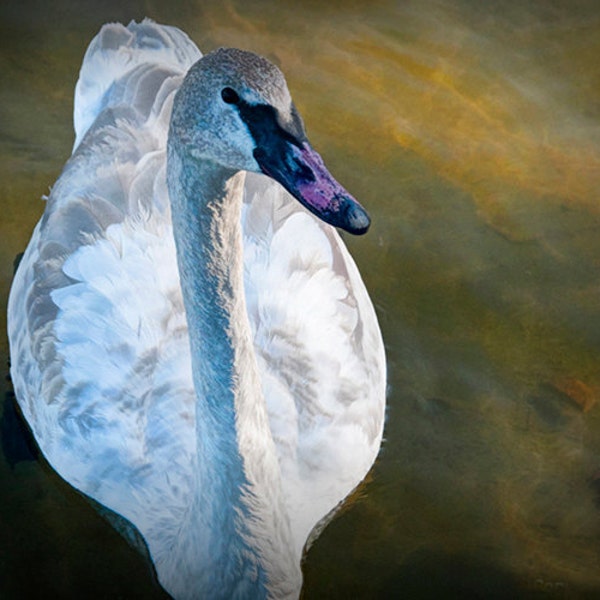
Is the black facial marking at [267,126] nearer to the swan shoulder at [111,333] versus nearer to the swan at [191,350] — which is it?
the swan at [191,350]

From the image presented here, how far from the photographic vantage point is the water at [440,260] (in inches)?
136

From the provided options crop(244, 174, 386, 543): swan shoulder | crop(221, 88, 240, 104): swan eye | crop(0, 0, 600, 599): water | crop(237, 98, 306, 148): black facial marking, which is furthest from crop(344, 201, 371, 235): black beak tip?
crop(0, 0, 600, 599): water

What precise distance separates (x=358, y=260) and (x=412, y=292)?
0.83 feet

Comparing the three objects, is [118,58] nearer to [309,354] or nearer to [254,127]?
[309,354]

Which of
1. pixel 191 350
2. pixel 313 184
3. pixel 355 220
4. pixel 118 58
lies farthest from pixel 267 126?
pixel 118 58

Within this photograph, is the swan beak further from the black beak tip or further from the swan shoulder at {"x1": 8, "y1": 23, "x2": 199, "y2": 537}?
the swan shoulder at {"x1": 8, "y1": 23, "x2": 199, "y2": 537}

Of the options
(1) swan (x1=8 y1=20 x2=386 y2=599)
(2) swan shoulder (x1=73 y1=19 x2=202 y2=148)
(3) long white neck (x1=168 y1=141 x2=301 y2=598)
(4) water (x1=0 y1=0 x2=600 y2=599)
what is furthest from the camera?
(2) swan shoulder (x1=73 y1=19 x2=202 y2=148)

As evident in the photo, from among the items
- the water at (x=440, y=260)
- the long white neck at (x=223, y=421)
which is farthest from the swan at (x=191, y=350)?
the water at (x=440, y=260)

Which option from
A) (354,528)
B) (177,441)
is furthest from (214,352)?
(354,528)

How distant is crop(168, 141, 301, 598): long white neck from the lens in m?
2.45

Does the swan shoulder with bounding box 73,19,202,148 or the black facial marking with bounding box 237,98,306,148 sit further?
the swan shoulder with bounding box 73,19,202,148

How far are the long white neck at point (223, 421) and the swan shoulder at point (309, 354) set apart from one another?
23 cm

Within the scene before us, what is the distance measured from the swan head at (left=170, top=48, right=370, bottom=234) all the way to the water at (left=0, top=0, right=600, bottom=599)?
155 centimetres

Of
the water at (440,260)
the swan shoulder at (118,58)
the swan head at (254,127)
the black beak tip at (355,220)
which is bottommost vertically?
the water at (440,260)
